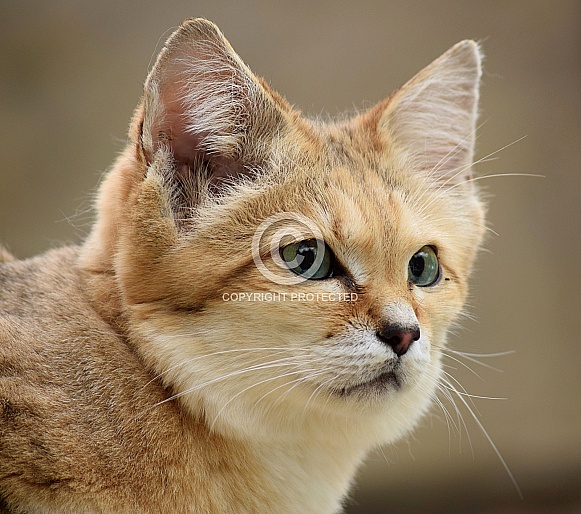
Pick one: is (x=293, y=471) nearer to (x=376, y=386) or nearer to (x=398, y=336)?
(x=376, y=386)

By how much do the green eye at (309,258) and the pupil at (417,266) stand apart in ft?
0.90

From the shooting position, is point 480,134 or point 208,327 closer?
point 208,327

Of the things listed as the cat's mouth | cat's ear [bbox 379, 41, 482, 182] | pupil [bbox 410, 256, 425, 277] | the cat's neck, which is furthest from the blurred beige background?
the cat's mouth

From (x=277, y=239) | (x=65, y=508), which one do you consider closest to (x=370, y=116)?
(x=277, y=239)

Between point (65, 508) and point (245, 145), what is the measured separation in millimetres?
983

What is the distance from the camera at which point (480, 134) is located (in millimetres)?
4148

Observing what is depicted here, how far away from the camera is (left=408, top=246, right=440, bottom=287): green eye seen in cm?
189

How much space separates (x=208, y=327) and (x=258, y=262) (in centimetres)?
20

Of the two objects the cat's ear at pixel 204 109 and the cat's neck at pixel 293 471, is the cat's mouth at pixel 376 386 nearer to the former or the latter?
the cat's neck at pixel 293 471

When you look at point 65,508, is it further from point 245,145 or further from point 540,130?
point 540,130

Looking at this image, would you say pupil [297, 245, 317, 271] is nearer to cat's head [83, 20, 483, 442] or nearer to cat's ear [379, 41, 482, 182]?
cat's head [83, 20, 483, 442]

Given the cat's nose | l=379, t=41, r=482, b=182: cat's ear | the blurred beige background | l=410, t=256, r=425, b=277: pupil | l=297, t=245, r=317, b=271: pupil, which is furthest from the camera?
the blurred beige background

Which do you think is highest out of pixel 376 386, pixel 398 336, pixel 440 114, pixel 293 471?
pixel 440 114

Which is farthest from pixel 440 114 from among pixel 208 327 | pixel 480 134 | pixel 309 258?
pixel 480 134
